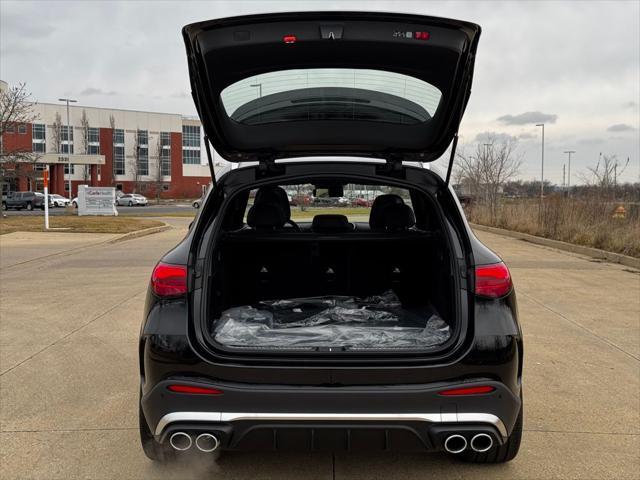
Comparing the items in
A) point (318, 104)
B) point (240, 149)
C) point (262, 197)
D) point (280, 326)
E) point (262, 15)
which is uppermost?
point (262, 15)

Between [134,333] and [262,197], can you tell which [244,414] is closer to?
[262,197]

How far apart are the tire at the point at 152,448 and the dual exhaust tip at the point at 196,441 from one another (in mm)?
417

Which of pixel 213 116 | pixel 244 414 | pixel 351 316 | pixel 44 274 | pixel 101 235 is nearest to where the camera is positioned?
pixel 244 414

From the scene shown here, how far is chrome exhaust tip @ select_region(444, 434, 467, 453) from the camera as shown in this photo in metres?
2.48

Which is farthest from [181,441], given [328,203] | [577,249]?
[577,249]

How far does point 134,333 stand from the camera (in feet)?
19.3

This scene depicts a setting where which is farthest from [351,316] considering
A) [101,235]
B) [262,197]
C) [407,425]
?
[101,235]

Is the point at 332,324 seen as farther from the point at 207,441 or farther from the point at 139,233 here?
the point at 139,233

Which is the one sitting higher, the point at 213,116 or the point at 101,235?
the point at 213,116

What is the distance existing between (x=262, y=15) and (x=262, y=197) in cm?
169

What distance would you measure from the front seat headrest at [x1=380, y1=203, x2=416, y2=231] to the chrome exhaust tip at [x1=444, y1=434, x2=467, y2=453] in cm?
185

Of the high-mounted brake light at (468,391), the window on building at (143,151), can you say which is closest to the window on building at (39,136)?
the window on building at (143,151)

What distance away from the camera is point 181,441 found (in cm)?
255

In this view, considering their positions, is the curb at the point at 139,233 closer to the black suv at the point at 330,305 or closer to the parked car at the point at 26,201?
the black suv at the point at 330,305
